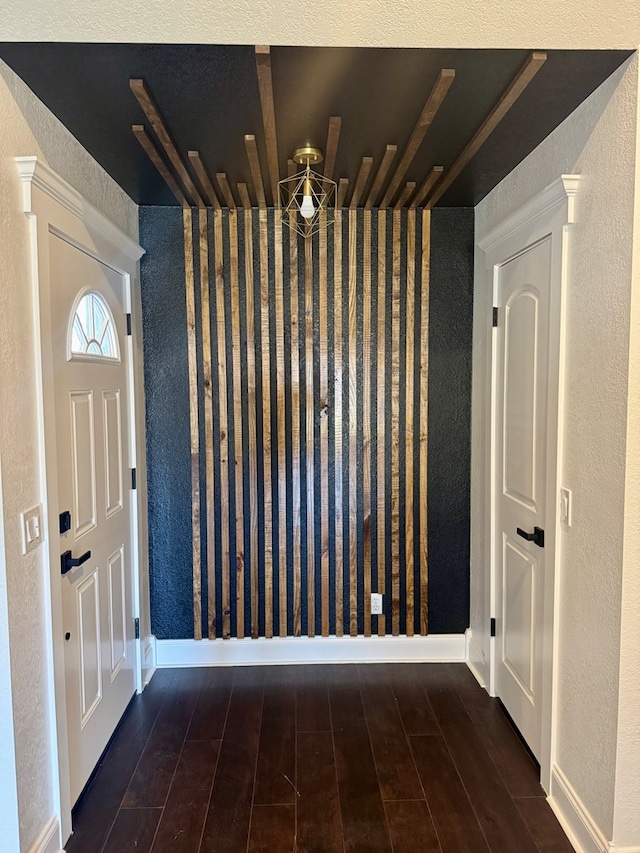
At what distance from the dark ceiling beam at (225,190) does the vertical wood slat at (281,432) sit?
237 mm

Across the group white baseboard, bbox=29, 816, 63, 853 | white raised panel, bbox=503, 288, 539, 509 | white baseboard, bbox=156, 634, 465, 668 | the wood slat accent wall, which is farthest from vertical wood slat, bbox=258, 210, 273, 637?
white baseboard, bbox=29, 816, 63, 853

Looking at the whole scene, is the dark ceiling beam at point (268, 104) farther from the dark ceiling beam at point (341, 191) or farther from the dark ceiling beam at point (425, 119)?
the dark ceiling beam at point (425, 119)

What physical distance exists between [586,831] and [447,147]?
2.52 metres

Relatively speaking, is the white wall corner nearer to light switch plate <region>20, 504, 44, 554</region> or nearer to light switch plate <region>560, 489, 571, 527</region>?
light switch plate <region>20, 504, 44, 554</region>

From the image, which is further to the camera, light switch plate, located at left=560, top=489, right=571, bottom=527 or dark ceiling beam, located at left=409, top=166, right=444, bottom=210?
dark ceiling beam, located at left=409, top=166, right=444, bottom=210

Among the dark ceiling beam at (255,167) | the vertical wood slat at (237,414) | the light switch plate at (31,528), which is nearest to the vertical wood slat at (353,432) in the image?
the dark ceiling beam at (255,167)

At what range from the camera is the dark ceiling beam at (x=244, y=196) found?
2.45 meters

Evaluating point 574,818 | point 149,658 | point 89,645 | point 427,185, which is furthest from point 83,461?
point 574,818

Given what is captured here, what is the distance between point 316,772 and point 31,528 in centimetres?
150

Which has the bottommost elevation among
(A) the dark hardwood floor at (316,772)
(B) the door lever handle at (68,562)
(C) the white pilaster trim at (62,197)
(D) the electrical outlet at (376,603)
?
(A) the dark hardwood floor at (316,772)

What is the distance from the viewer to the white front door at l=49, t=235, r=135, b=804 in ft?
6.28

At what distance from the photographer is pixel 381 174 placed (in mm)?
2283

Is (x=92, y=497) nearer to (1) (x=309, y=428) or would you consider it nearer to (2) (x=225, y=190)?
(1) (x=309, y=428)

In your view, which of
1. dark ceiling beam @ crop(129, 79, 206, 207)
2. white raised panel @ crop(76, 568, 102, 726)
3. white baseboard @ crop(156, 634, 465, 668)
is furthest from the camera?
white baseboard @ crop(156, 634, 465, 668)
